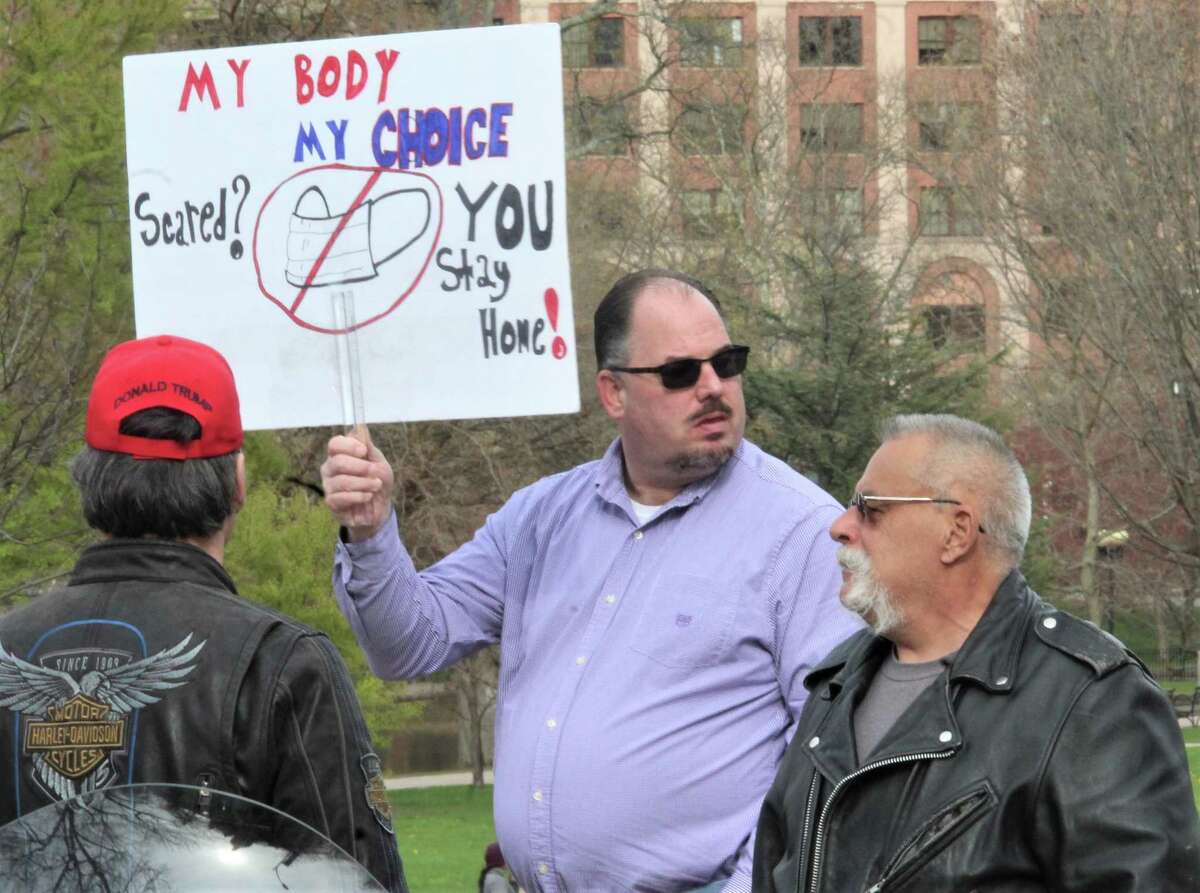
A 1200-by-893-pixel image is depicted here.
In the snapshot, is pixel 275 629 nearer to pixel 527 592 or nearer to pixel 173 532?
pixel 173 532

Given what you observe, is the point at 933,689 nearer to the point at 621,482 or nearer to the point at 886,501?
the point at 886,501

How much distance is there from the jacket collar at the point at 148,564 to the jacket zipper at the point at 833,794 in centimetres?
98

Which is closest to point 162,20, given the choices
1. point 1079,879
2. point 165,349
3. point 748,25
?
point 165,349

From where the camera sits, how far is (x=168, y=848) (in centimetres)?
234

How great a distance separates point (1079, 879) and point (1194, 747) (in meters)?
29.8

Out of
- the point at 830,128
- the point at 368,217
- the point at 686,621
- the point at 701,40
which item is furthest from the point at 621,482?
the point at 830,128

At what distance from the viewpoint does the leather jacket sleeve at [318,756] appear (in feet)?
9.38

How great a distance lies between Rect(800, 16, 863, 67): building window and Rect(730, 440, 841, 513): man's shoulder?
46.0 metres

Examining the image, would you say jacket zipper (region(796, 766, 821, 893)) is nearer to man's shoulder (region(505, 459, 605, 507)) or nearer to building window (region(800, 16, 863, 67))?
man's shoulder (region(505, 459, 605, 507))

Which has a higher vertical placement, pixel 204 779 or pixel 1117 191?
pixel 1117 191

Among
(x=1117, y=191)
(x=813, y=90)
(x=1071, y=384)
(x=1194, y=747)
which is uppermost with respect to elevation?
(x=813, y=90)

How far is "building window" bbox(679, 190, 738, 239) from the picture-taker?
37.4m

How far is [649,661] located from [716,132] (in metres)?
38.2

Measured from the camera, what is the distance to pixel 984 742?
303 cm
